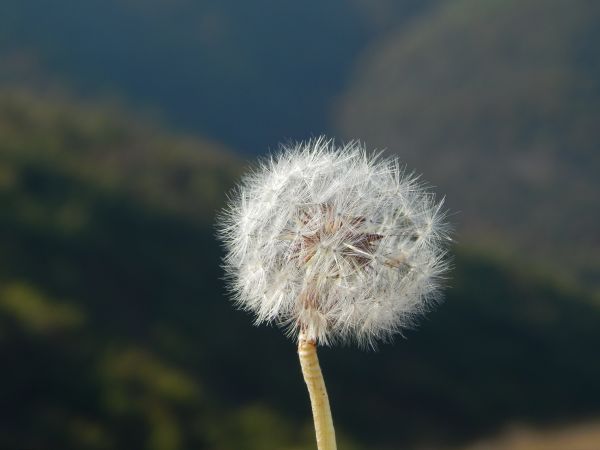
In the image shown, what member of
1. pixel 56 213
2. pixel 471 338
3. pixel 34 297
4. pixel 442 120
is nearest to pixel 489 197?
pixel 442 120

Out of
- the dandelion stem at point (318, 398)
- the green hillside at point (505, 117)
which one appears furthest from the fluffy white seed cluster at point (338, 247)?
the green hillside at point (505, 117)

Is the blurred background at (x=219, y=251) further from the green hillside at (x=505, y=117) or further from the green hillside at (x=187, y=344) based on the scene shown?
the green hillside at (x=505, y=117)

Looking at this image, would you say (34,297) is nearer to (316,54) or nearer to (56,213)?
(56,213)

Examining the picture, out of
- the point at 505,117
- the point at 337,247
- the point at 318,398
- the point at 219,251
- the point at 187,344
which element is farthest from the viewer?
the point at 505,117

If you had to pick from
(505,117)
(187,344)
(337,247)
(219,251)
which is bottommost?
(337,247)

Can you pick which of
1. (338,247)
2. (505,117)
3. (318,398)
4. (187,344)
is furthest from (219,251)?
(318,398)

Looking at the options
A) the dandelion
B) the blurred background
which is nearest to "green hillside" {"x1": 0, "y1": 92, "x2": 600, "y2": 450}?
the blurred background

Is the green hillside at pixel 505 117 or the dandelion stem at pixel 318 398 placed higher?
the green hillside at pixel 505 117

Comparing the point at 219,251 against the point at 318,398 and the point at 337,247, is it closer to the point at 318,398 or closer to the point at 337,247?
the point at 337,247
